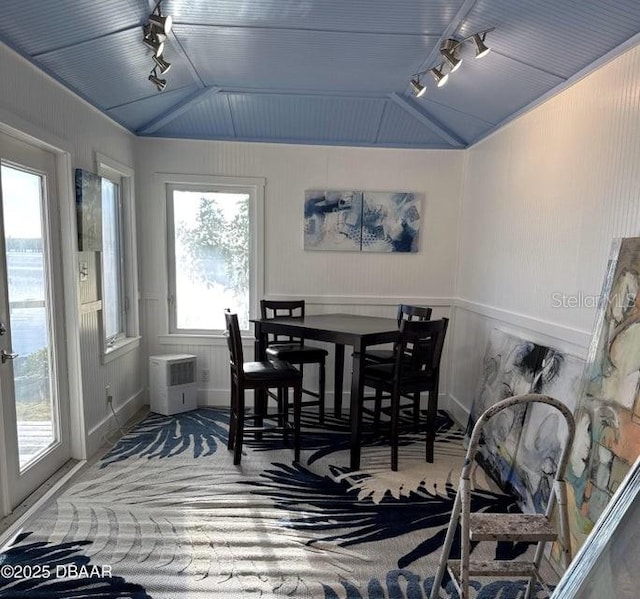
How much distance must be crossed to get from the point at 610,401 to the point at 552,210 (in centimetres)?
125

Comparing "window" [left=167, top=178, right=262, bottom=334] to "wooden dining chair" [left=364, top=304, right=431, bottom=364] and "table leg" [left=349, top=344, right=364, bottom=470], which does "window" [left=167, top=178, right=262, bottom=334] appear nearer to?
"wooden dining chair" [left=364, top=304, right=431, bottom=364]

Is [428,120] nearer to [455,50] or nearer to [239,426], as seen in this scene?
[455,50]

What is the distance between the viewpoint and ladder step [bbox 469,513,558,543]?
4.83 ft

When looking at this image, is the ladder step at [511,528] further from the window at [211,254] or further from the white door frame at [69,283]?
the window at [211,254]

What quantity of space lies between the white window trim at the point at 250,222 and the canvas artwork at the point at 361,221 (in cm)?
44

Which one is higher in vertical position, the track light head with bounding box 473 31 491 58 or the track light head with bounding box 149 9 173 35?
the track light head with bounding box 149 9 173 35

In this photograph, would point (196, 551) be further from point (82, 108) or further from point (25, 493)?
point (82, 108)

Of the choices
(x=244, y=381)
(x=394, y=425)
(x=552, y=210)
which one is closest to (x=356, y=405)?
(x=394, y=425)

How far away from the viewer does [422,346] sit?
9.90 feet

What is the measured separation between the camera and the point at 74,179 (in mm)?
2834

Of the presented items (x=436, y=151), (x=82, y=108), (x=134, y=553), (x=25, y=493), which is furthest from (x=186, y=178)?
(x=134, y=553)

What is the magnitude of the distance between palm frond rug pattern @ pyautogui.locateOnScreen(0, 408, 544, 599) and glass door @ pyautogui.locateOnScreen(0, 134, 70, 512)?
29 cm

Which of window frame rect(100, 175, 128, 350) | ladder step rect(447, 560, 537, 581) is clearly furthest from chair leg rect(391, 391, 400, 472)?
window frame rect(100, 175, 128, 350)

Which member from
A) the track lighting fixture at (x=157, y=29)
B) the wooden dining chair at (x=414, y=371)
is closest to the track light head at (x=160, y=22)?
the track lighting fixture at (x=157, y=29)
